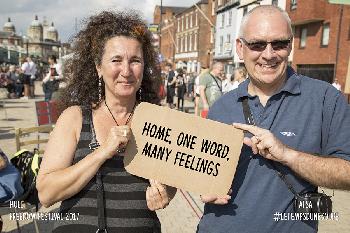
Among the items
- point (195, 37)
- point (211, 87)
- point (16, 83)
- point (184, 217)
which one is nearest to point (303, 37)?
point (16, 83)

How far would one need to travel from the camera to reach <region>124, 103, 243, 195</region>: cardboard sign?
203 centimetres

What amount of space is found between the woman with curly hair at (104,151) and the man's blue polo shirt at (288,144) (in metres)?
0.42

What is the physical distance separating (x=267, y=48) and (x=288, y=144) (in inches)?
21.2

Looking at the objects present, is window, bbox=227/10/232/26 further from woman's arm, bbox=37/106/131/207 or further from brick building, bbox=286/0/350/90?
woman's arm, bbox=37/106/131/207

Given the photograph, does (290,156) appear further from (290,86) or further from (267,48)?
(267,48)

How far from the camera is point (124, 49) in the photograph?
7.25ft

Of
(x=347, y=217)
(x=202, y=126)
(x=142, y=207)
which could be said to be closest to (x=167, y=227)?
(x=347, y=217)

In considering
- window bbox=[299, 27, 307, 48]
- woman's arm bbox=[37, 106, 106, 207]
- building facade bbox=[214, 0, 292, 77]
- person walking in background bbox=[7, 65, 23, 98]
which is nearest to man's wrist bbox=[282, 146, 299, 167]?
woman's arm bbox=[37, 106, 106, 207]

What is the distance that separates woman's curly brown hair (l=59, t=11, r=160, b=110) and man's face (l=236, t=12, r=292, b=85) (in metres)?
0.66

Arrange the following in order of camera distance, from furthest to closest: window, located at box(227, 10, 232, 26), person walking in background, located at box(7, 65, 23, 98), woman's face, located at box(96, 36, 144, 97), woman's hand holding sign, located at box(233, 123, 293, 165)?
1. window, located at box(227, 10, 232, 26)
2. person walking in background, located at box(7, 65, 23, 98)
3. woman's face, located at box(96, 36, 144, 97)
4. woman's hand holding sign, located at box(233, 123, 293, 165)

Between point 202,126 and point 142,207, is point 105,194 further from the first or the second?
point 202,126

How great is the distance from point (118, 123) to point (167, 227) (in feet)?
10.5

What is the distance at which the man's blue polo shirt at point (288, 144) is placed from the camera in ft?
6.61

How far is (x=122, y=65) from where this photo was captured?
2.18 m
